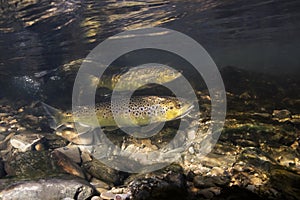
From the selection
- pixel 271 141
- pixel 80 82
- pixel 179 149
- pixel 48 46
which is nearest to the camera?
pixel 271 141

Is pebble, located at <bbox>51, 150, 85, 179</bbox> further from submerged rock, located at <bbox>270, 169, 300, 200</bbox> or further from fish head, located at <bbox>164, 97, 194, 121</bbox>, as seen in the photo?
submerged rock, located at <bbox>270, 169, 300, 200</bbox>

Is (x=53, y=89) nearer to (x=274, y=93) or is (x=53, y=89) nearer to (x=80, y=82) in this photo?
(x=80, y=82)

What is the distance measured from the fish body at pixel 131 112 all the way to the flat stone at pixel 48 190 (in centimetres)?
206

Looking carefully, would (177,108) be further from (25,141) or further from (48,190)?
(25,141)

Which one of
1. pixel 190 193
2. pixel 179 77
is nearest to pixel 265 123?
pixel 190 193

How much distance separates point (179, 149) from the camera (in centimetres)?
653

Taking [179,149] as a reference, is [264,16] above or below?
above

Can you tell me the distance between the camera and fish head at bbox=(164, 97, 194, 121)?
6.15 metres

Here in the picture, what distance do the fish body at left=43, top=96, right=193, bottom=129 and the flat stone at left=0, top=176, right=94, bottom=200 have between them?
206 cm

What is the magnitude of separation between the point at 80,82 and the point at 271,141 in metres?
8.22

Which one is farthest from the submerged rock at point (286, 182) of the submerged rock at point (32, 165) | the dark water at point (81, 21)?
the dark water at point (81, 21)

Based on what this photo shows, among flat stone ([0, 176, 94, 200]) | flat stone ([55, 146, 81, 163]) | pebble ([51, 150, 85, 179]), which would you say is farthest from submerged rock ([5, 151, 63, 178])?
flat stone ([0, 176, 94, 200])

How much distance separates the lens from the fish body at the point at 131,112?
20.6 feet

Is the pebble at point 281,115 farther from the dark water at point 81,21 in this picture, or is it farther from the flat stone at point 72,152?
the dark water at point 81,21
